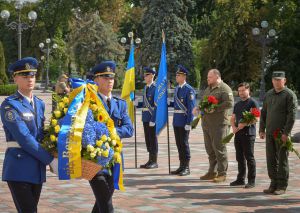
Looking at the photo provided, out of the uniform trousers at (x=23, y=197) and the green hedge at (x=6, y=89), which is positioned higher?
the green hedge at (x=6, y=89)

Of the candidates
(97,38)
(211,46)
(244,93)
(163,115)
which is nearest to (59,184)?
(163,115)

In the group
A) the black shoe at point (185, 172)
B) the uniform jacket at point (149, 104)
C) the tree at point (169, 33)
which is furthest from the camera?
the tree at point (169, 33)

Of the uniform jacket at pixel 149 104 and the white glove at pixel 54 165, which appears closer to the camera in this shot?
the white glove at pixel 54 165

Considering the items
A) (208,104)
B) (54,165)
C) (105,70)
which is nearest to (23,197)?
(54,165)

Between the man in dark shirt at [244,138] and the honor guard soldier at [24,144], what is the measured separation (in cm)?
504

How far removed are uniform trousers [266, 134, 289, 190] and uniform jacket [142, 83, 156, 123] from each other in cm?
346

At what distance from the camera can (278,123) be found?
9039mm

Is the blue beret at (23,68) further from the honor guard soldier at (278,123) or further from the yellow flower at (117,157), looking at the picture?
the honor guard soldier at (278,123)

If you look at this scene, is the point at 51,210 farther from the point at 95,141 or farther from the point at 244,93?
the point at 244,93

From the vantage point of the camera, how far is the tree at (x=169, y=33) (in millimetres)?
53625

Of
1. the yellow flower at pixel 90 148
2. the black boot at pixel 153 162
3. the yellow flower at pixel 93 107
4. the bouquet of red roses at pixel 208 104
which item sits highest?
the yellow flower at pixel 93 107

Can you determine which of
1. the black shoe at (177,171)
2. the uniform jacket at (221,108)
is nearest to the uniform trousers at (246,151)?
the uniform jacket at (221,108)

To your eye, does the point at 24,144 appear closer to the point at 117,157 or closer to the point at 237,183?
the point at 117,157

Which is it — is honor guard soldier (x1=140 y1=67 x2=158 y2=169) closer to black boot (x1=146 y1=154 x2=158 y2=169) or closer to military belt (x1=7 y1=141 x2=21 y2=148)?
black boot (x1=146 y1=154 x2=158 y2=169)
